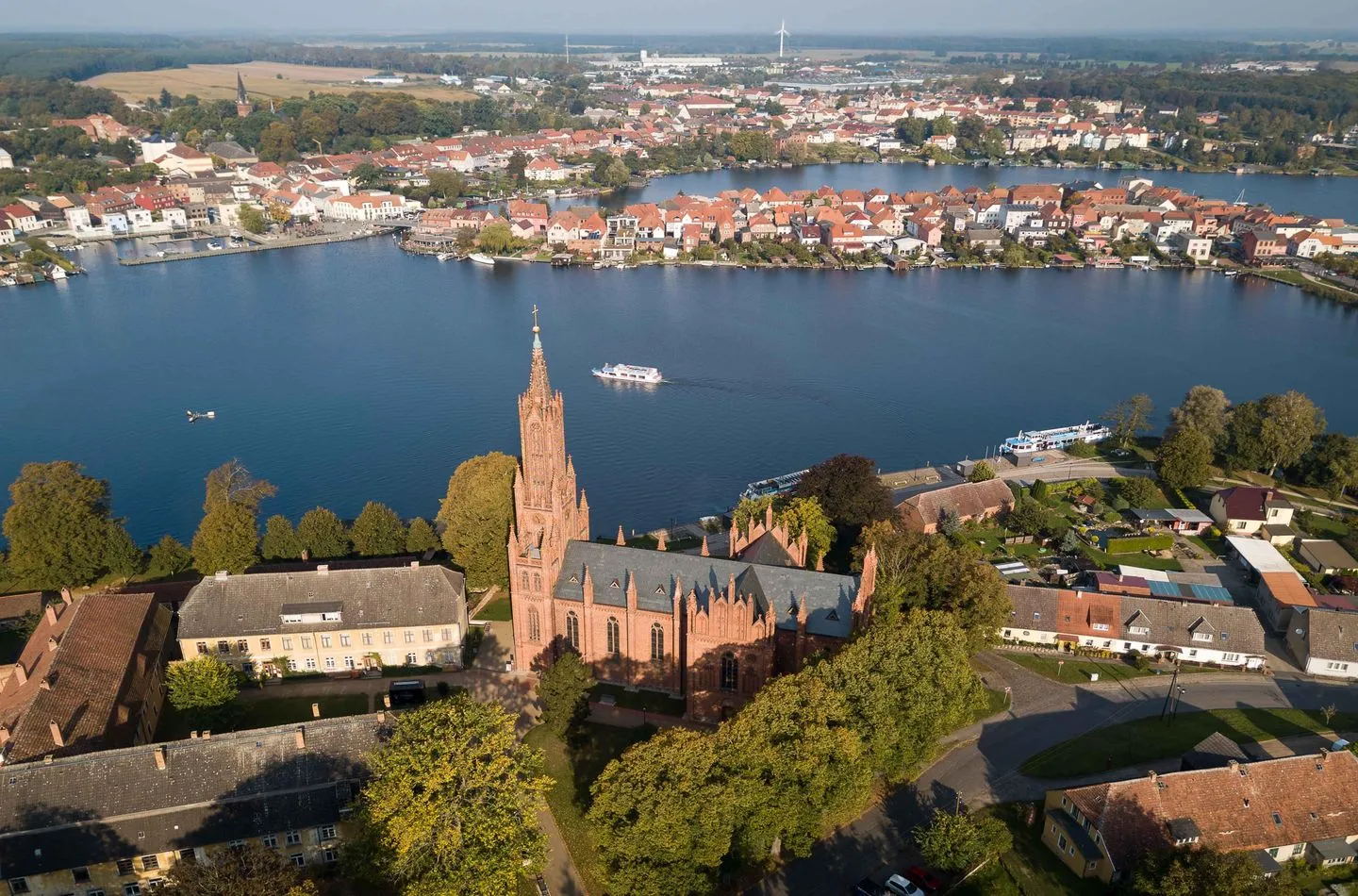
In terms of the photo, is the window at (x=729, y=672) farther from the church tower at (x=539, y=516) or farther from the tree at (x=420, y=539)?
the tree at (x=420, y=539)

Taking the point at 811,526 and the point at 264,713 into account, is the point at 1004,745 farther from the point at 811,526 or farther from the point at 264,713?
the point at 264,713

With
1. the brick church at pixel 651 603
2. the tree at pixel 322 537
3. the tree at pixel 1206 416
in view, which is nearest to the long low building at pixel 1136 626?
the brick church at pixel 651 603

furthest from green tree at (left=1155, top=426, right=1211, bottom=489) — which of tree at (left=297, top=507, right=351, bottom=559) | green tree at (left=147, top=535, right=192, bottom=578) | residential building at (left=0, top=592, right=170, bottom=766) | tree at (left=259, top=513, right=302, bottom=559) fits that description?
green tree at (left=147, top=535, right=192, bottom=578)

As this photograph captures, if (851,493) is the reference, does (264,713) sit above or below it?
below

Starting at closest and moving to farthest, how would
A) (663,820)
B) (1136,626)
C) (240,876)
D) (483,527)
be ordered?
(240,876) < (663,820) < (1136,626) < (483,527)

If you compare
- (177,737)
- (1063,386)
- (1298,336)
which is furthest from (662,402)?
(1298,336)

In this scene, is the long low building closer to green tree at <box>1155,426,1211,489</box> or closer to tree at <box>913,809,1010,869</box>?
tree at <box>913,809,1010,869</box>

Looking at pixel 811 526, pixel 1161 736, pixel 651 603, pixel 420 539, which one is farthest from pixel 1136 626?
pixel 420 539
